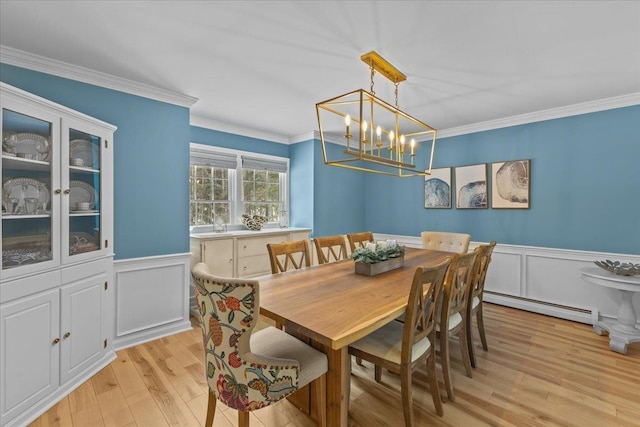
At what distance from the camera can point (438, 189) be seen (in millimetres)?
4551

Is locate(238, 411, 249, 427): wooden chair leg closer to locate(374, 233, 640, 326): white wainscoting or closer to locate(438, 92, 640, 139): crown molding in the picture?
locate(374, 233, 640, 326): white wainscoting

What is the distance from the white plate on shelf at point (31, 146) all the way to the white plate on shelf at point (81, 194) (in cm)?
28

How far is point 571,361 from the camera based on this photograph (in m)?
2.54

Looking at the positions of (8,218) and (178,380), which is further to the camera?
(178,380)

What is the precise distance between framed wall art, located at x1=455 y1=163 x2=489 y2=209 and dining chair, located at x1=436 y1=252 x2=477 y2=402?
222cm

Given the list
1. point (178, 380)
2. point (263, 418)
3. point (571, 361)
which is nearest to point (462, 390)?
point (571, 361)

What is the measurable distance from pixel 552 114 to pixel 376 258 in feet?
10.1

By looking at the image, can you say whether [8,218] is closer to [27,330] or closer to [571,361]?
[27,330]

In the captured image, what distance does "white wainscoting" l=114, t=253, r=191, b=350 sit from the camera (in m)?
2.77

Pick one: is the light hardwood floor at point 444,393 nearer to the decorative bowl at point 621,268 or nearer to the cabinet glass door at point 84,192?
the decorative bowl at point 621,268

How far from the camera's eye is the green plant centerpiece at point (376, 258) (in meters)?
2.32

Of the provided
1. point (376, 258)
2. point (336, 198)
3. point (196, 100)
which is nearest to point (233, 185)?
point (196, 100)

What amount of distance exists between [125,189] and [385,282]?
252cm

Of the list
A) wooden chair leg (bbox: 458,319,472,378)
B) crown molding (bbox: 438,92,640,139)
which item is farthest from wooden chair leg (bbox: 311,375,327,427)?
crown molding (bbox: 438,92,640,139)
